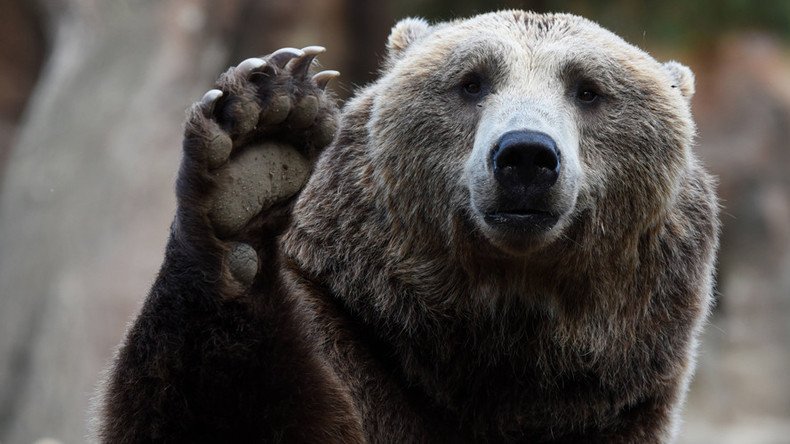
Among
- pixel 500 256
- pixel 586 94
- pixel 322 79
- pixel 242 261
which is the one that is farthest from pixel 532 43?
pixel 242 261

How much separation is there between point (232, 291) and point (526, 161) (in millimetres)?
1077

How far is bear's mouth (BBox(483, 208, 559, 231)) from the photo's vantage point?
13.1 ft

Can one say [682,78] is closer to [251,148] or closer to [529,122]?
[529,122]

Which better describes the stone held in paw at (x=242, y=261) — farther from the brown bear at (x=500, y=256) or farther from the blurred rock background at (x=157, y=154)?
the blurred rock background at (x=157, y=154)

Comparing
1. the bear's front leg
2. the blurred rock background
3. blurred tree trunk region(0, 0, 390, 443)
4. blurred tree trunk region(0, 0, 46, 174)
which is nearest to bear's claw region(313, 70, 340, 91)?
the bear's front leg

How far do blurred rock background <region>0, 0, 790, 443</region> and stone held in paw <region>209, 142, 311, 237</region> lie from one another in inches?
112

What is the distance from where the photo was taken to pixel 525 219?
157 inches

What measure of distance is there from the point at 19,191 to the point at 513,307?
6.39 m

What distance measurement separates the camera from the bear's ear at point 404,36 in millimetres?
5031

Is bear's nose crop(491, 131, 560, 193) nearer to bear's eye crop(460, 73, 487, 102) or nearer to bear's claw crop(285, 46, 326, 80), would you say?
bear's eye crop(460, 73, 487, 102)

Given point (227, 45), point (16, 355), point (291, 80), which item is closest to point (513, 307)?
point (291, 80)

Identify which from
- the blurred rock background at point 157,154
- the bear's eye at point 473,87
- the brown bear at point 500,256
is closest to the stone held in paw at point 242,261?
the brown bear at point 500,256

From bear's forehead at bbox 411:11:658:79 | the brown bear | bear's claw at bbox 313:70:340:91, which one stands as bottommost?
the brown bear

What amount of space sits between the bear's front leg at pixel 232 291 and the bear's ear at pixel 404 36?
1207mm
